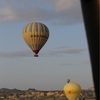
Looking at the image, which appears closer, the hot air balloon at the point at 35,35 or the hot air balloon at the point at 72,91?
the hot air balloon at the point at 35,35

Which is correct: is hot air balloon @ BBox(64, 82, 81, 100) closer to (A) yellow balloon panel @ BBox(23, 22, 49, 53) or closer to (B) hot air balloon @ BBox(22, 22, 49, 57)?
(B) hot air balloon @ BBox(22, 22, 49, 57)

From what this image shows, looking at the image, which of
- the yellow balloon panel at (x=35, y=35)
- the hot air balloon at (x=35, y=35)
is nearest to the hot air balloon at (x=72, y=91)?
the hot air balloon at (x=35, y=35)

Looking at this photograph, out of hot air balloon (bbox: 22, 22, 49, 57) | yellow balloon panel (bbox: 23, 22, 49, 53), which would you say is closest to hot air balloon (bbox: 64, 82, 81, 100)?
hot air balloon (bbox: 22, 22, 49, 57)

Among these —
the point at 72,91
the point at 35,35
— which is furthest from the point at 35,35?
the point at 72,91

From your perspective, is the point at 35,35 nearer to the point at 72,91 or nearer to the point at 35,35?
the point at 35,35

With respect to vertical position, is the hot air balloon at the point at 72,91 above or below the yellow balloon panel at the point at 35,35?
below

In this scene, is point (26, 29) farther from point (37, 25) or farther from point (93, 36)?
point (93, 36)

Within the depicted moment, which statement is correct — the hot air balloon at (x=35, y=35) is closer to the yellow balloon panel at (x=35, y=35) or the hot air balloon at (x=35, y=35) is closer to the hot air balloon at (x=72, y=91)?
the yellow balloon panel at (x=35, y=35)

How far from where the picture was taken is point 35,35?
19.3 metres

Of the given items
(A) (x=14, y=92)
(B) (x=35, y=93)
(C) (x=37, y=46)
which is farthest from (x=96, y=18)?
(B) (x=35, y=93)

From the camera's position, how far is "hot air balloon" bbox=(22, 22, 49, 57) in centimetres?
1908

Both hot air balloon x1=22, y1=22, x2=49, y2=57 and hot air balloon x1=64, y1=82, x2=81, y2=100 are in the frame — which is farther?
hot air balloon x1=64, y1=82, x2=81, y2=100

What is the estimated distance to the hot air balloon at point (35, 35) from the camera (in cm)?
1908

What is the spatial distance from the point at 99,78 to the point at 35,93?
80776 millimetres
